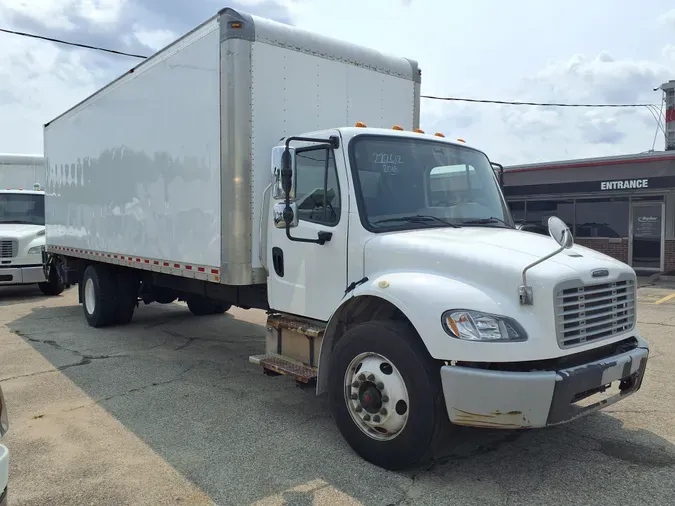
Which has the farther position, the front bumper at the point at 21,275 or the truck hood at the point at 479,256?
the front bumper at the point at 21,275

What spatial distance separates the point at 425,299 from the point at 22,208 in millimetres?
13039

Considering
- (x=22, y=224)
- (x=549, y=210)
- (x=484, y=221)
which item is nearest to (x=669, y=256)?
(x=549, y=210)

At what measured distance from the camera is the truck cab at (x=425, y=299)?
3.44 metres

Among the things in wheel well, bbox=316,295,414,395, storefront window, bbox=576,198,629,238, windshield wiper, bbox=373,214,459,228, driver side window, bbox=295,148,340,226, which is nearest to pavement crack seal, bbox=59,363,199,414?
wheel well, bbox=316,295,414,395

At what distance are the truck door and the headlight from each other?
121cm

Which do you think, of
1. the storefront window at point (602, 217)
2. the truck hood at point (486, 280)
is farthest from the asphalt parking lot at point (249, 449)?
the storefront window at point (602, 217)

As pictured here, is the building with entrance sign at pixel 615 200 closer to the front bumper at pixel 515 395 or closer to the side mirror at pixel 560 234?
the side mirror at pixel 560 234

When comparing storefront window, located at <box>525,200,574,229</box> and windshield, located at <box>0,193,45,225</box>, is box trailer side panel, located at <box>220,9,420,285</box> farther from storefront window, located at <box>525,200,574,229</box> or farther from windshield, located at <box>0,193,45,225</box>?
storefront window, located at <box>525,200,574,229</box>

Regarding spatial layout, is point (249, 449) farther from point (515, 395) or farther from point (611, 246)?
point (611, 246)

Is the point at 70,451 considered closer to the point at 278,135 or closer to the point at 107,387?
the point at 107,387

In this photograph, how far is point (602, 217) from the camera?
1820 cm

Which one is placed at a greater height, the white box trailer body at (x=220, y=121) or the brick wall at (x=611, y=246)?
the white box trailer body at (x=220, y=121)

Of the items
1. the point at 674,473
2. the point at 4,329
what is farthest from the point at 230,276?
the point at 4,329

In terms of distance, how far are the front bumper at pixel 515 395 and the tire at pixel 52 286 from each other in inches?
431
